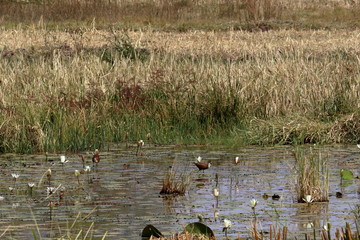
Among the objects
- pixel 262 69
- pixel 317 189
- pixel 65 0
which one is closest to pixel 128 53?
pixel 262 69

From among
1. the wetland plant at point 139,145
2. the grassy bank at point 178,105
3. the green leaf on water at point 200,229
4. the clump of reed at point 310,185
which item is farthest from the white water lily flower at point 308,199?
the grassy bank at point 178,105

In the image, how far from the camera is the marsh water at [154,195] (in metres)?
6.10

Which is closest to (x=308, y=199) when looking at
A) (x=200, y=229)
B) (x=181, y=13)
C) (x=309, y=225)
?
Answer: (x=309, y=225)

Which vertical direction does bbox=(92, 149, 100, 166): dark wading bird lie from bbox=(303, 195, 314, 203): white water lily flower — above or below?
above

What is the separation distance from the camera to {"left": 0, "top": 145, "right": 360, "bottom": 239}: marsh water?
610cm

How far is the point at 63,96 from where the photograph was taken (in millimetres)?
11742

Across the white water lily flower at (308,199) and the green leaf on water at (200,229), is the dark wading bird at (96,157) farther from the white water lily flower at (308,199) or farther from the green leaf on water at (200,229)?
the green leaf on water at (200,229)

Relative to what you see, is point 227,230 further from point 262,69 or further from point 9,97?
point 262,69

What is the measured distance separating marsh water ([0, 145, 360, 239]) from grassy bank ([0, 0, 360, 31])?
70.0ft

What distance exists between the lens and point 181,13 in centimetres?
3403

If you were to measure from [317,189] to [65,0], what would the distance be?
29237 millimetres

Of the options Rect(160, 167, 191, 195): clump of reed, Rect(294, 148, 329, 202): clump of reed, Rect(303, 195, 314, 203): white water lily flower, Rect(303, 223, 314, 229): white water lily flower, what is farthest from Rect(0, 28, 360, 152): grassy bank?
Rect(303, 223, 314, 229): white water lily flower

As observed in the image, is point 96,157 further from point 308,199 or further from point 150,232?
point 150,232

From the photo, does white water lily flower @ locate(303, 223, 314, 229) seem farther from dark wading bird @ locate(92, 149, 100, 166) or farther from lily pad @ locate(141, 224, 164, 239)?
dark wading bird @ locate(92, 149, 100, 166)
